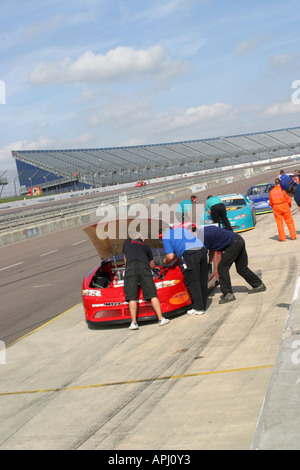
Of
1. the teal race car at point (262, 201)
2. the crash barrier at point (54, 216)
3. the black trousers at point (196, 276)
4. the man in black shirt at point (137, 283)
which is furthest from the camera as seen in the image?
the crash barrier at point (54, 216)

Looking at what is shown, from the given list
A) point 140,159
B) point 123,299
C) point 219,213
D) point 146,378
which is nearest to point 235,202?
point 219,213

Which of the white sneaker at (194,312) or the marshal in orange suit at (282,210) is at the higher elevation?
the marshal in orange suit at (282,210)

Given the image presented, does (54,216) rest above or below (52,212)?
below

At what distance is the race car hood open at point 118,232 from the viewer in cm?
916

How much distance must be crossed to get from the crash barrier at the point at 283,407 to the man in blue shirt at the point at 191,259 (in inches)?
143

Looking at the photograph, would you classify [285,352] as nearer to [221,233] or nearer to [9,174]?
[221,233]

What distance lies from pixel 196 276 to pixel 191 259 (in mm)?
276

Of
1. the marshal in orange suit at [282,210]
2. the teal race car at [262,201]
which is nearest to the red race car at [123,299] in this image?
the marshal in orange suit at [282,210]

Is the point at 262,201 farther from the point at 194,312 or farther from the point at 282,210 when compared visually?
the point at 194,312

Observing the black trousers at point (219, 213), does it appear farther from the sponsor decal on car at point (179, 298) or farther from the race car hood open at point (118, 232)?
the sponsor decal on car at point (179, 298)

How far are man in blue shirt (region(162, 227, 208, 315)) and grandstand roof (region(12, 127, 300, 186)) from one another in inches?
3071

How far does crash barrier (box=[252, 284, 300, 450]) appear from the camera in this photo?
11.1ft

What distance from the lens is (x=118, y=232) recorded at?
9461 millimetres

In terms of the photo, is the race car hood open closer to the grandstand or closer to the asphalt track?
the asphalt track
